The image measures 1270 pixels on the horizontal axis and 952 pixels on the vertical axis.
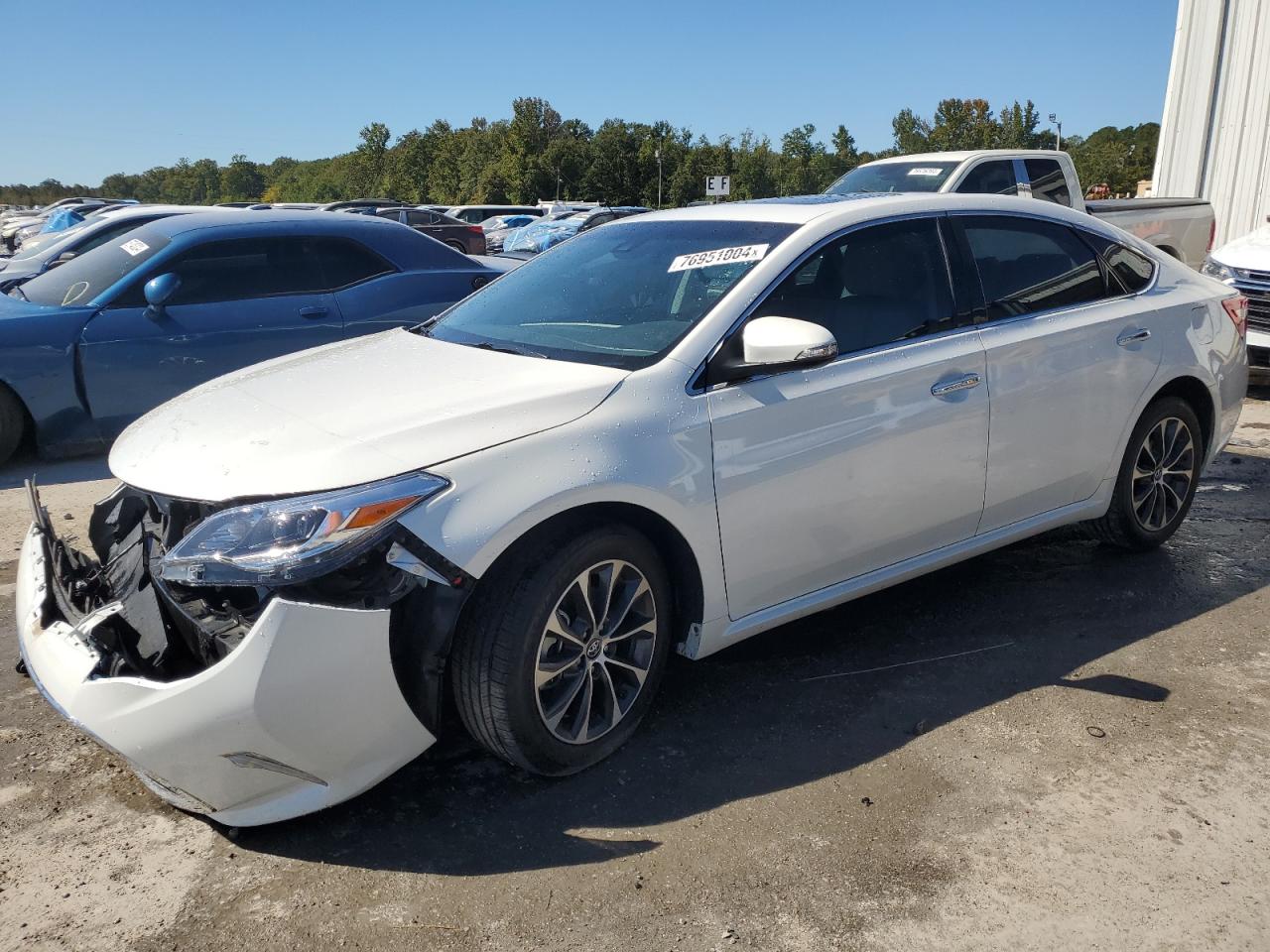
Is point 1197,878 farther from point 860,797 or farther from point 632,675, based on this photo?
point 632,675

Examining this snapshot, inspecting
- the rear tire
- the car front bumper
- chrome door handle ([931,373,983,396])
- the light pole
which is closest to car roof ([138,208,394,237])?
chrome door handle ([931,373,983,396])

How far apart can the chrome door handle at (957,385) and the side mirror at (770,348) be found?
576mm

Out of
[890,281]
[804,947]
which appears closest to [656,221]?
[890,281]

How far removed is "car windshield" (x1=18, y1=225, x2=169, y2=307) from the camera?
6.71m

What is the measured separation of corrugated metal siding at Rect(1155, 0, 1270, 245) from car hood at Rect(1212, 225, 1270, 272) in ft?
25.9

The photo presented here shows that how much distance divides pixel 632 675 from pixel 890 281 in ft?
5.59

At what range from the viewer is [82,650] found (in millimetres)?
2711

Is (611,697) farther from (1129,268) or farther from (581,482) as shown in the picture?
(1129,268)

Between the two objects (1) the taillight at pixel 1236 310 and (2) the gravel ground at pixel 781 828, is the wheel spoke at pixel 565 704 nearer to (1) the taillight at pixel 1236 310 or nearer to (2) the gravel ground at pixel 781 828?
(2) the gravel ground at pixel 781 828

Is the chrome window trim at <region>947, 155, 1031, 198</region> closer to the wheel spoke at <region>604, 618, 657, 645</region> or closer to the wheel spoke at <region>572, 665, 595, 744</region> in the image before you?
the wheel spoke at <region>604, 618, 657, 645</region>

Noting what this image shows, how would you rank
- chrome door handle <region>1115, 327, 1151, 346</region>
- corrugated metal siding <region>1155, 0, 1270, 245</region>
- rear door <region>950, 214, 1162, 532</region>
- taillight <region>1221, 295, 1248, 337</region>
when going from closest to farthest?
rear door <region>950, 214, 1162, 532</region>
chrome door handle <region>1115, 327, 1151, 346</region>
taillight <region>1221, 295, 1248, 337</region>
corrugated metal siding <region>1155, 0, 1270, 245</region>

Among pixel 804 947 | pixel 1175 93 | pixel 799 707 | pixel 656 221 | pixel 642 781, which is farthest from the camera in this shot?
pixel 1175 93

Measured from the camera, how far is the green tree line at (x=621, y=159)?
230 feet

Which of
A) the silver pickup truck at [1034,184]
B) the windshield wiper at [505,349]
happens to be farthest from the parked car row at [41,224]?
the windshield wiper at [505,349]
